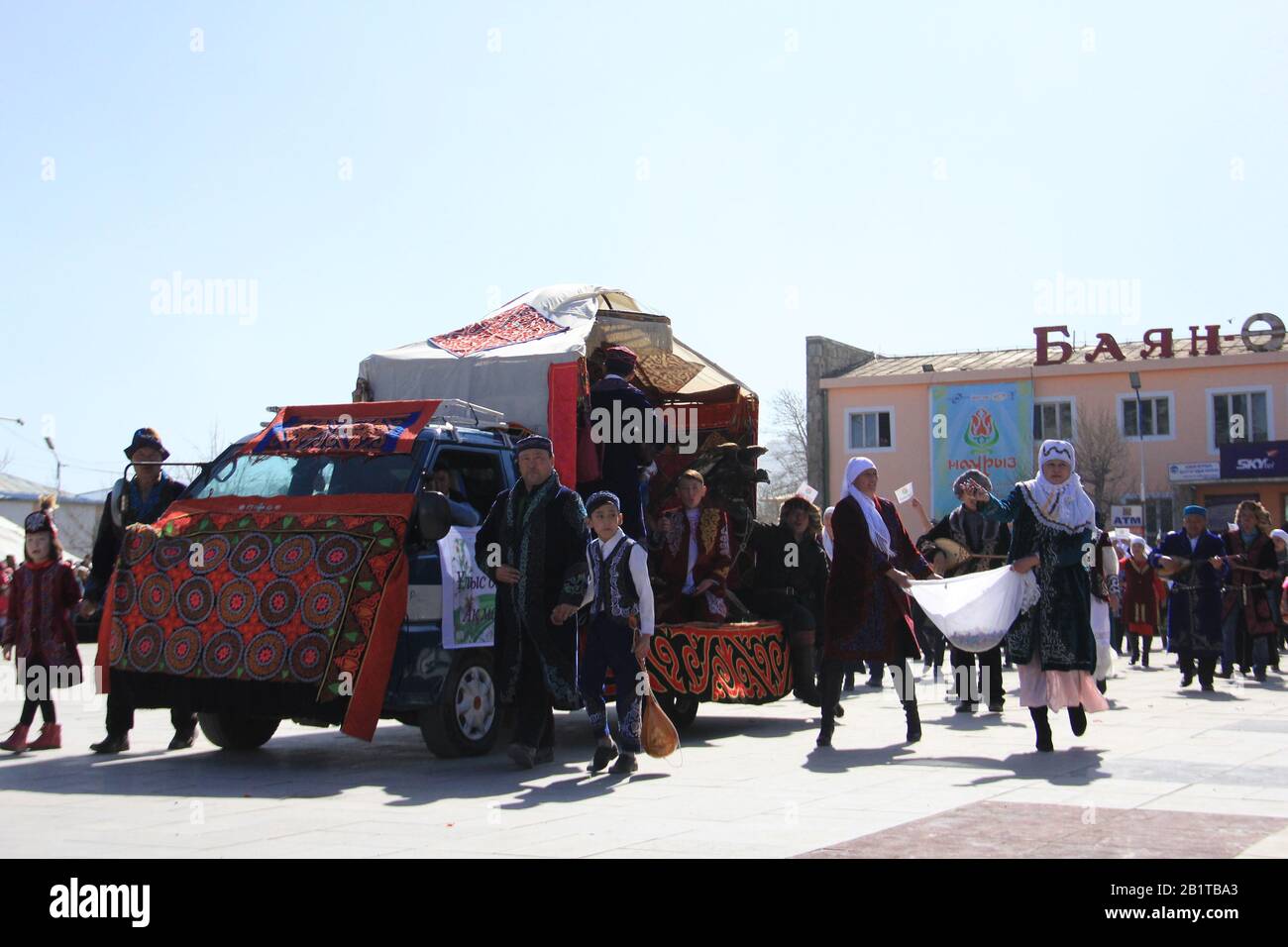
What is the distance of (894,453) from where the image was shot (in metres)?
55.5

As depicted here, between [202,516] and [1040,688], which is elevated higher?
[202,516]

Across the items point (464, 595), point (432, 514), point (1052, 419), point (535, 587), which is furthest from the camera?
point (1052, 419)

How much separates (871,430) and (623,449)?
4579 cm

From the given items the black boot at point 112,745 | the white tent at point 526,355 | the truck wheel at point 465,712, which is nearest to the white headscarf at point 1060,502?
the white tent at point 526,355

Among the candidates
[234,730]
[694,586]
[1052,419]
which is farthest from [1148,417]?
[234,730]

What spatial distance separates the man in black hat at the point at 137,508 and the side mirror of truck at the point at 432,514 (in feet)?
8.39

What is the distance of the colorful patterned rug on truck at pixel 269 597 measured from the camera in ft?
28.3

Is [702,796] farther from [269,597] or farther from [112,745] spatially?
[112,745]

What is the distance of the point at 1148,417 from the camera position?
51625 millimetres

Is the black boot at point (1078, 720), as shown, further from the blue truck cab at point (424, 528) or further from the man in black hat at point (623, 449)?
the blue truck cab at point (424, 528)
